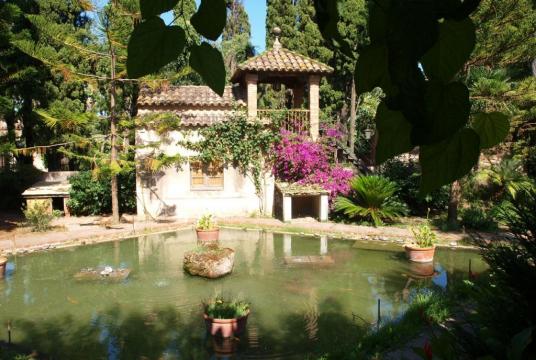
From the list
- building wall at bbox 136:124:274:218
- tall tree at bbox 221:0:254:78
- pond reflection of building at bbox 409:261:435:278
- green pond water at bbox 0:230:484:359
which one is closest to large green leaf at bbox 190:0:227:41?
green pond water at bbox 0:230:484:359

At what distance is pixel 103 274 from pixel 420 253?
6.35 m

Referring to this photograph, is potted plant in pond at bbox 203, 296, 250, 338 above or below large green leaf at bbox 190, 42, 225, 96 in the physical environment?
below

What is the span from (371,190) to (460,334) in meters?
10.4

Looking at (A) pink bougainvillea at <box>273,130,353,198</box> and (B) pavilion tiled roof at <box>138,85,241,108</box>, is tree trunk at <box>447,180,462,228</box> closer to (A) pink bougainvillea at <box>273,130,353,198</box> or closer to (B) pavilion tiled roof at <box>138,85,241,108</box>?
(A) pink bougainvillea at <box>273,130,353,198</box>

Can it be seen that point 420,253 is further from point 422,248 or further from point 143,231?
point 143,231

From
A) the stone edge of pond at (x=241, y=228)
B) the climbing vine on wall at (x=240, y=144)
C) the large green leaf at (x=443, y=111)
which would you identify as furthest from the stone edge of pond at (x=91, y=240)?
the large green leaf at (x=443, y=111)

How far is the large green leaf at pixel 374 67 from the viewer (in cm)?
54

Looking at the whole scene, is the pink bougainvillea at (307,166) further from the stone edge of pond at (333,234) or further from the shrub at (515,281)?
the shrub at (515,281)

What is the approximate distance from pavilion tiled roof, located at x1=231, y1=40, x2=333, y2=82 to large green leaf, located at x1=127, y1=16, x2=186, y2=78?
1374 centimetres

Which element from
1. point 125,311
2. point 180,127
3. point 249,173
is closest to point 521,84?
point 249,173

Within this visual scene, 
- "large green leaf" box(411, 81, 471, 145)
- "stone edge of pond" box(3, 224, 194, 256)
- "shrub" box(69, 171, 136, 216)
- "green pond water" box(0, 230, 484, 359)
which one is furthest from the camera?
"shrub" box(69, 171, 136, 216)

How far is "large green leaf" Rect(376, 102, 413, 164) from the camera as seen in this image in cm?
52

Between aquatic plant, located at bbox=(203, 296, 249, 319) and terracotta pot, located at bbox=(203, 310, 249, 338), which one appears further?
aquatic plant, located at bbox=(203, 296, 249, 319)

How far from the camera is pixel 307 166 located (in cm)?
1387
